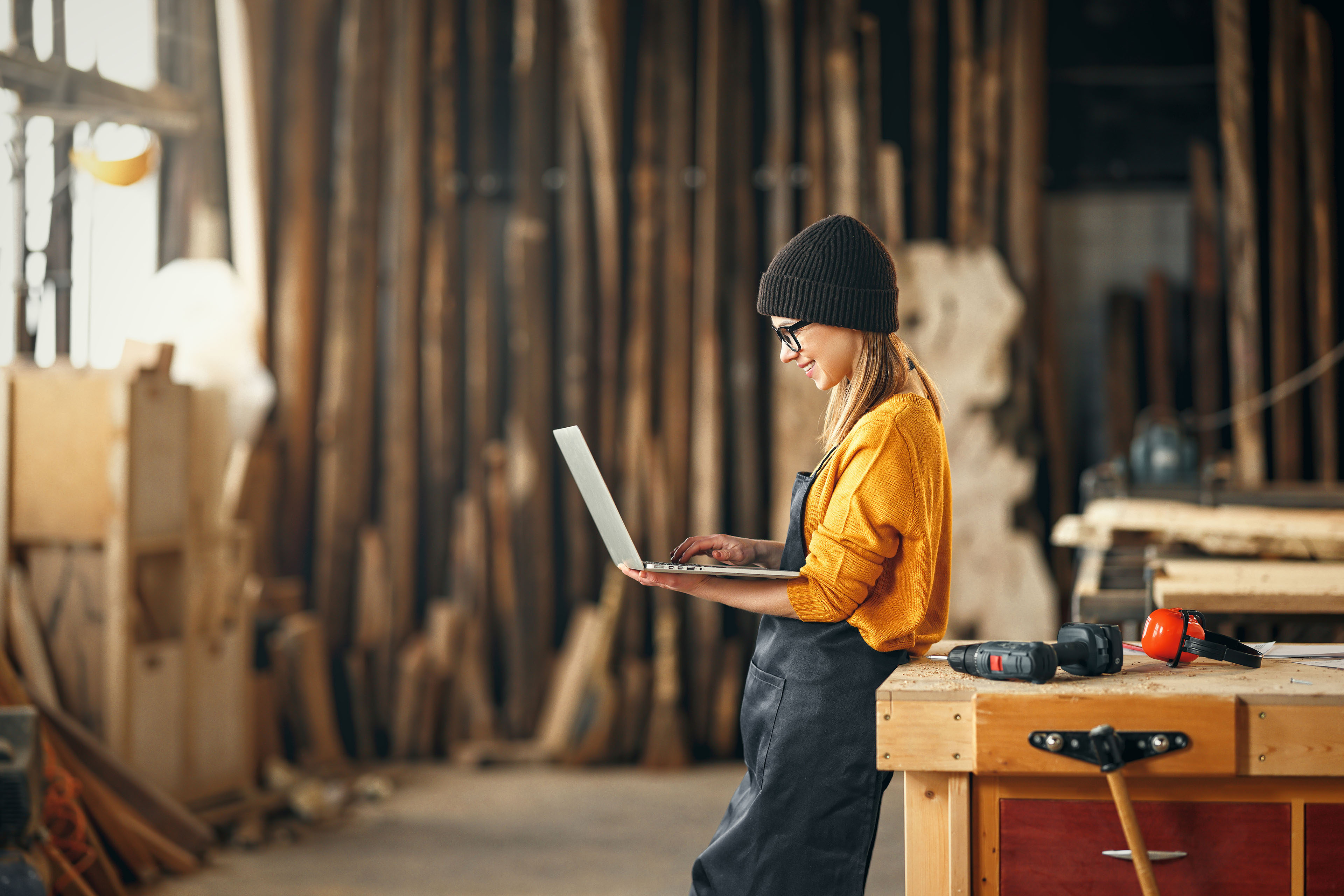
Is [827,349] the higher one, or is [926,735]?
[827,349]

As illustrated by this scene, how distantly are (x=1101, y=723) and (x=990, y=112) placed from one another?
4222 millimetres

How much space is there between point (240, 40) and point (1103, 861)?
513 cm

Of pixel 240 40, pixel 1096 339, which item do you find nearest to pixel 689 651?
pixel 1096 339

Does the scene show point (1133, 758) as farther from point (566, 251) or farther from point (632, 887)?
point (566, 251)

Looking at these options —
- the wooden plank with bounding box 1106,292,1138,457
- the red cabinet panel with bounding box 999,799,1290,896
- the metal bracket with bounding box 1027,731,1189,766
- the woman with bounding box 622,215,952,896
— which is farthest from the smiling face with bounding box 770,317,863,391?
the wooden plank with bounding box 1106,292,1138,457

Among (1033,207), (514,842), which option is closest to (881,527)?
(514,842)

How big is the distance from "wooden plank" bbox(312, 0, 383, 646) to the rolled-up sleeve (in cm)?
409

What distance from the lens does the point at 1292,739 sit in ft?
6.15

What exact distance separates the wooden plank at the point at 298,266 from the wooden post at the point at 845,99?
2.42 m

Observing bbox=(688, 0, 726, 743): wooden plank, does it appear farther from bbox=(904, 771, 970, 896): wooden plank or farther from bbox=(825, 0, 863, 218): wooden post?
bbox=(904, 771, 970, 896): wooden plank

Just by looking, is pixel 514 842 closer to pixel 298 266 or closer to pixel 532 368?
pixel 532 368

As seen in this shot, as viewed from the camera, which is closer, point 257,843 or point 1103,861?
point 1103,861

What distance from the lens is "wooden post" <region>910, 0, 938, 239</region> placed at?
5633 mm

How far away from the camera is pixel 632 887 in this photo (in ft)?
13.1
